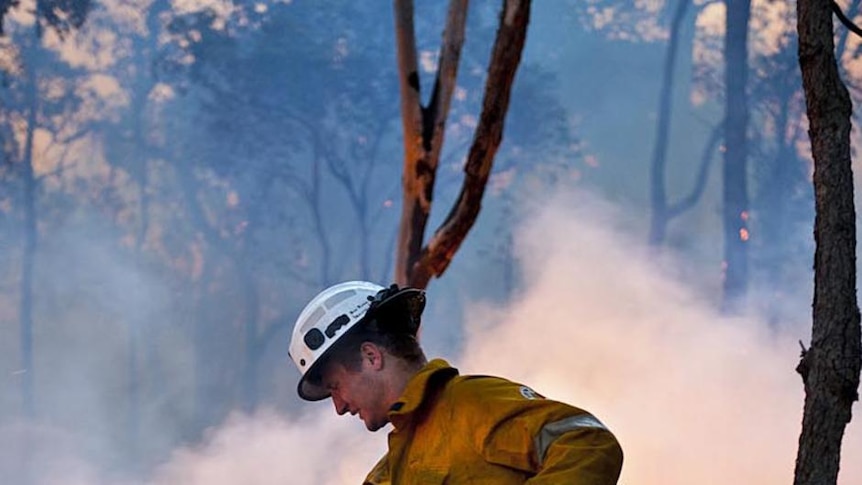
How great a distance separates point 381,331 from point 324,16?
1170 centimetres

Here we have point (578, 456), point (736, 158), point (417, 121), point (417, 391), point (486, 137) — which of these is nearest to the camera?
point (578, 456)

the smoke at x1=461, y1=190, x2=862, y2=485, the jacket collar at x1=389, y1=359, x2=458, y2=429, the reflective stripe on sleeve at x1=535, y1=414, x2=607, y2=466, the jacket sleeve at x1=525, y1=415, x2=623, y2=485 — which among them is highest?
the smoke at x1=461, y1=190, x2=862, y2=485

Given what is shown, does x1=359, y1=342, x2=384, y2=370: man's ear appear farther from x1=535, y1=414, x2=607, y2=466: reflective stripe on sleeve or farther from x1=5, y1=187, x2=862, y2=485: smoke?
x1=5, y1=187, x2=862, y2=485: smoke

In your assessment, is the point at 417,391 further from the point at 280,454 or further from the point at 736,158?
the point at 736,158

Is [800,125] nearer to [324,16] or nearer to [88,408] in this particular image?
[324,16]

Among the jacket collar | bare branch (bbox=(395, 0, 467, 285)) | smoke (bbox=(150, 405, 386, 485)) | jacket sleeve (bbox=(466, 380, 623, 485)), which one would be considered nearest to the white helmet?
the jacket collar

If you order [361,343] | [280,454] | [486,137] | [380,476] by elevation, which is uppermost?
[280,454]

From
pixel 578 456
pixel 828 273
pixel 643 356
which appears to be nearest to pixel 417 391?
pixel 578 456

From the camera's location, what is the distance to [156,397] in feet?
43.0

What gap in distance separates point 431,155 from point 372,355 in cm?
443

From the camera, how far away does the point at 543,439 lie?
2379mm

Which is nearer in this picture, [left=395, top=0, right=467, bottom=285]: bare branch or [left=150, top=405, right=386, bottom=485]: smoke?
[left=395, top=0, right=467, bottom=285]: bare branch

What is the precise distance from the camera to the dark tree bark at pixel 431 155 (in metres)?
6.54

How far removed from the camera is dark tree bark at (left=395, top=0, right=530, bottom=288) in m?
6.54
